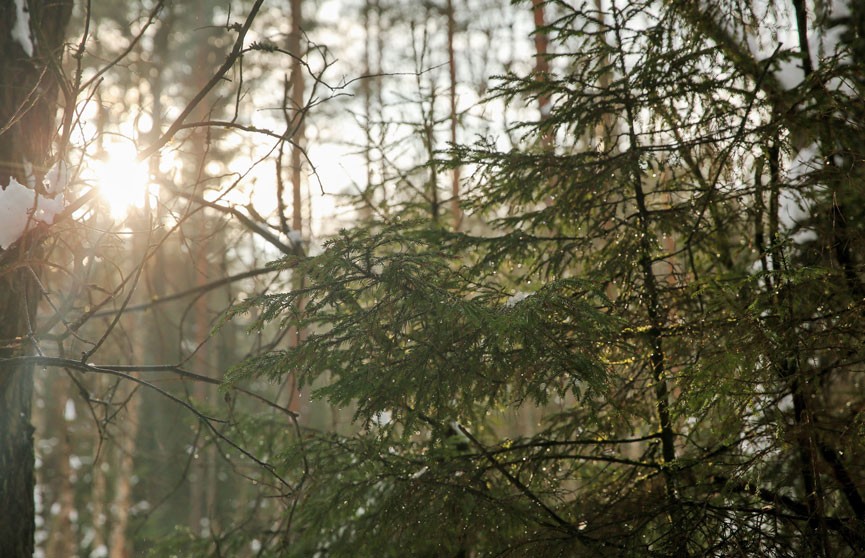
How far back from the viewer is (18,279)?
3633 millimetres

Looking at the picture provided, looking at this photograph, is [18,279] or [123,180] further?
[18,279]

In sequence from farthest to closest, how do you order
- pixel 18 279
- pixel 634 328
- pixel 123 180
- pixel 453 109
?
pixel 453 109 < pixel 634 328 < pixel 18 279 < pixel 123 180

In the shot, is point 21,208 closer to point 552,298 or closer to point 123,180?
point 123,180

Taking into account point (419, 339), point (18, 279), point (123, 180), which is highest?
point (123, 180)

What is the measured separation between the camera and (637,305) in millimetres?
4199

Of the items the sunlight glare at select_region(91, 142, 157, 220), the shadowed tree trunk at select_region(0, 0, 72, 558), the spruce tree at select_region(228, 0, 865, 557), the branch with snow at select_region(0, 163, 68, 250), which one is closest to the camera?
the branch with snow at select_region(0, 163, 68, 250)

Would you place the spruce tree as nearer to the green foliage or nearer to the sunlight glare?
the green foliage

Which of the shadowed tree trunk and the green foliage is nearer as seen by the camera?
the green foliage

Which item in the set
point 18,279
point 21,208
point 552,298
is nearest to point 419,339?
point 552,298

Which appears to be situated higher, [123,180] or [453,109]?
[453,109]

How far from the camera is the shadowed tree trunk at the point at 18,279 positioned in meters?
3.47

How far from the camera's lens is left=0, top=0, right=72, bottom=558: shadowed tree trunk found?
11.4 feet

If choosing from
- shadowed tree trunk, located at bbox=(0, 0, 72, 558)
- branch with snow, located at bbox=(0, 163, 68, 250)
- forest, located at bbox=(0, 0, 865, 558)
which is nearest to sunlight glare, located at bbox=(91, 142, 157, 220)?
forest, located at bbox=(0, 0, 865, 558)

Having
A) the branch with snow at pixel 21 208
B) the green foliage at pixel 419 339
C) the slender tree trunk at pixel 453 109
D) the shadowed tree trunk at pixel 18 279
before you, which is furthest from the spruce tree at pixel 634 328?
the slender tree trunk at pixel 453 109
